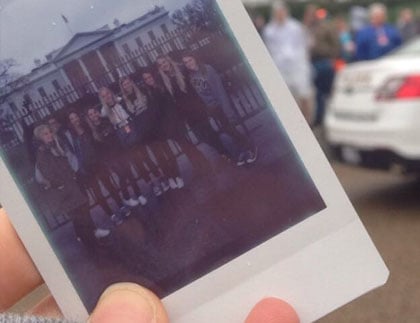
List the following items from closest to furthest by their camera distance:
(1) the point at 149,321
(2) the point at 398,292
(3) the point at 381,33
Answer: (1) the point at 149,321 < (2) the point at 398,292 < (3) the point at 381,33

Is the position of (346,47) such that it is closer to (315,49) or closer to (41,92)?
(315,49)

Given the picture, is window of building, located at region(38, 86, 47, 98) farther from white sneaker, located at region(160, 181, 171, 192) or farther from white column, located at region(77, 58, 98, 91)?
white sneaker, located at region(160, 181, 171, 192)

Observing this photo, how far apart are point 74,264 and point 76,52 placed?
0.86 feet

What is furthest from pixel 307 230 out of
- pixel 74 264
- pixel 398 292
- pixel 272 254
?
pixel 398 292

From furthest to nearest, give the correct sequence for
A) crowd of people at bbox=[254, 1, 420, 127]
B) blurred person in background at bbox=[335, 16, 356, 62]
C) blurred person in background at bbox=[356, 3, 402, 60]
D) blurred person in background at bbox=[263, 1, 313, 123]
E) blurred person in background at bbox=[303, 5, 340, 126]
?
blurred person in background at bbox=[335, 16, 356, 62]
blurred person in background at bbox=[303, 5, 340, 126]
blurred person in background at bbox=[263, 1, 313, 123]
crowd of people at bbox=[254, 1, 420, 127]
blurred person in background at bbox=[356, 3, 402, 60]

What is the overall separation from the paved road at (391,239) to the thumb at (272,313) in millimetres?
2269

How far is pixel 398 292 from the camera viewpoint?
4.17 meters

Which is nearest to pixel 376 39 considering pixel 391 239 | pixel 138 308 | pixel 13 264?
pixel 391 239

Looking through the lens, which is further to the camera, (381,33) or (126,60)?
(381,33)

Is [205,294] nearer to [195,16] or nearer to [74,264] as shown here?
[74,264]

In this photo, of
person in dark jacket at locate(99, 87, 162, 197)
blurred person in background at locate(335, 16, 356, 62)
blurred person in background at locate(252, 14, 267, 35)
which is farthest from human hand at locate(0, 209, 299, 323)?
blurred person in background at locate(335, 16, 356, 62)

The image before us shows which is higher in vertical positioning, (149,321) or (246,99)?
(246,99)

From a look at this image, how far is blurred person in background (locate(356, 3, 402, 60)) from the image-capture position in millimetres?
9656

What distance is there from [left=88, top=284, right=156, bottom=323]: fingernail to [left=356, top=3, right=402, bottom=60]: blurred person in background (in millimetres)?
8839
